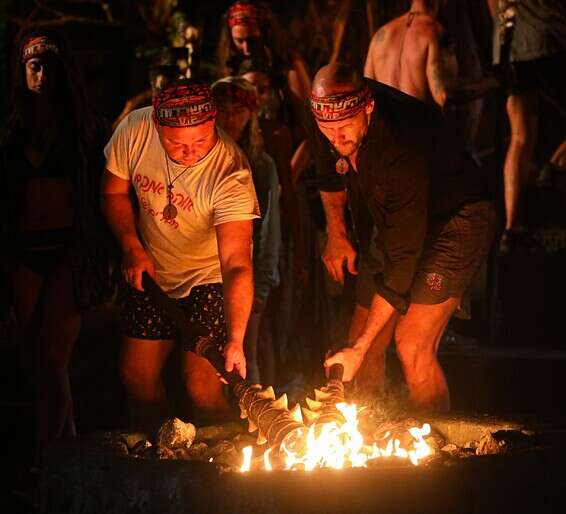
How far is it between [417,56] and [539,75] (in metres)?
1.51

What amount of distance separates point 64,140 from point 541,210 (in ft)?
14.2

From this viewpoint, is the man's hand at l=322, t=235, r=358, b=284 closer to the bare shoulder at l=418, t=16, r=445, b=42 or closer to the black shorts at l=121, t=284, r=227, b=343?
the black shorts at l=121, t=284, r=227, b=343

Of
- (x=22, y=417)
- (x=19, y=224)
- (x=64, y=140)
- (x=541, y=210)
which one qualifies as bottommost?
(x=22, y=417)

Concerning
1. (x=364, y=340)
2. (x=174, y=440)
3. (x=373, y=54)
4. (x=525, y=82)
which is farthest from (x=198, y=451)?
(x=525, y=82)

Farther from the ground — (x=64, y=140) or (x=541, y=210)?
(x=64, y=140)

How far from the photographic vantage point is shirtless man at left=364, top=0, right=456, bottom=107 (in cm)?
875

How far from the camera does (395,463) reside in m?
5.43

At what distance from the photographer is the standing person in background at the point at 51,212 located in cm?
695

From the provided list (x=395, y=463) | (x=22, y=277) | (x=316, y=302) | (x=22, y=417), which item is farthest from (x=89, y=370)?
(x=395, y=463)

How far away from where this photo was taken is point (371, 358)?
7.34 meters

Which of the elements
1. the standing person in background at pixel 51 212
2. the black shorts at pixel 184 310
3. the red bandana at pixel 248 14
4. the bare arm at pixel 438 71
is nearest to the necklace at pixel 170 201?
the black shorts at pixel 184 310

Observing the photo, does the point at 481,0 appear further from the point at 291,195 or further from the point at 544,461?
the point at 544,461

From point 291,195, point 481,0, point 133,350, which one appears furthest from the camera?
point 481,0

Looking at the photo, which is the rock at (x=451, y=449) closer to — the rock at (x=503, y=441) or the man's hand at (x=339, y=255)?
the rock at (x=503, y=441)
